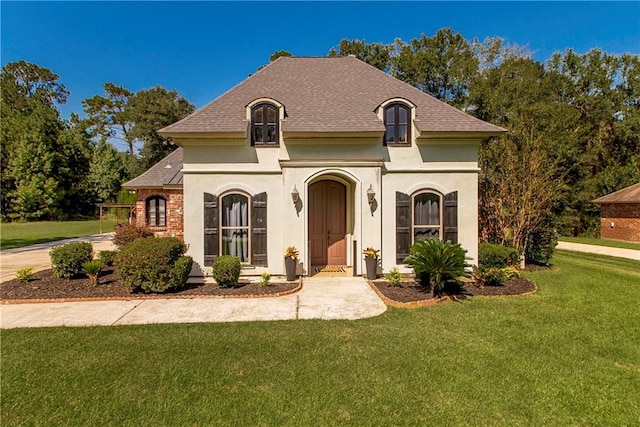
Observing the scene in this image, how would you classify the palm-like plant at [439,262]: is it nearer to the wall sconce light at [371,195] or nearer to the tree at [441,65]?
the wall sconce light at [371,195]

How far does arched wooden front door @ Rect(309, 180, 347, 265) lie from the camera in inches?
416

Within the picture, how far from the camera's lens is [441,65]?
2525 cm

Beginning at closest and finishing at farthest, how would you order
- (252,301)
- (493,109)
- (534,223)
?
(252,301), (534,223), (493,109)

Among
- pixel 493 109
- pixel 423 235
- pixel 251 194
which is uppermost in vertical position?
pixel 493 109

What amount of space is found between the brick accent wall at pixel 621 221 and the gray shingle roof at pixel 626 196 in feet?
1.71

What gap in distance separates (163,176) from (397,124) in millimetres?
12610

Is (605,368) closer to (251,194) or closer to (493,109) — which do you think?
(251,194)

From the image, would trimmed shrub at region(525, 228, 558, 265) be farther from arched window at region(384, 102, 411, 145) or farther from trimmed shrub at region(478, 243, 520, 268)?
arched window at region(384, 102, 411, 145)

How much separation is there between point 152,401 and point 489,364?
182 inches

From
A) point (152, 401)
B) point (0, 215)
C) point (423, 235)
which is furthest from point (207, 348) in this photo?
point (0, 215)

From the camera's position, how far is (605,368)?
443 cm

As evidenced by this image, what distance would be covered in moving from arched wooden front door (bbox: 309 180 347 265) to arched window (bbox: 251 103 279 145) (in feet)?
8.05


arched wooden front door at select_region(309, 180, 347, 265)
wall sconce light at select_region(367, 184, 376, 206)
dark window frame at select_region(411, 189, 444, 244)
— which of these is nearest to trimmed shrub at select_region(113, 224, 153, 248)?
arched wooden front door at select_region(309, 180, 347, 265)

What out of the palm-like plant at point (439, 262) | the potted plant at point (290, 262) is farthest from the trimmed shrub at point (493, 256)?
the potted plant at point (290, 262)
